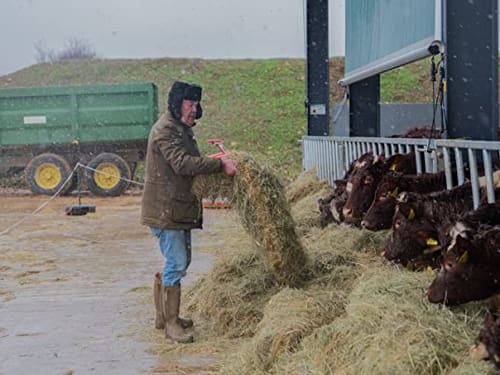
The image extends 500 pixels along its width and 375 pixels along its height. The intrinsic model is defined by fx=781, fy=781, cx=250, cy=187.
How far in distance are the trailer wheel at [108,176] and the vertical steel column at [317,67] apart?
4.97m

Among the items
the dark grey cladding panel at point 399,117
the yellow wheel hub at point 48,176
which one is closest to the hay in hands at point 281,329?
the yellow wheel hub at point 48,176

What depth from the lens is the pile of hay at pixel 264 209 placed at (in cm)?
633

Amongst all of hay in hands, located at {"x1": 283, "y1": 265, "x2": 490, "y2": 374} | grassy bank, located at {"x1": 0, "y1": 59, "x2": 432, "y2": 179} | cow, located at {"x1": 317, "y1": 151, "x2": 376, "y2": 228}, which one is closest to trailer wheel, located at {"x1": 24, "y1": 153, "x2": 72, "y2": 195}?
grassy bank, located at {"x1": 0, "y1": 59, "x2": 432, "y2": 179}

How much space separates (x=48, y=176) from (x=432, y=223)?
15.9 m

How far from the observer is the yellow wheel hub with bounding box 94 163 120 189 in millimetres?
20047

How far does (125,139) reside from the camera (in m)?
20.4

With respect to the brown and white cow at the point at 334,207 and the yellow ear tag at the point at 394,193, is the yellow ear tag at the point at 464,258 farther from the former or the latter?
the brown and white cow at the point at 334,207

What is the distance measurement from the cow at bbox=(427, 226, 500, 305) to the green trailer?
52.0 feet

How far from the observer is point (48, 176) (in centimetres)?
2069

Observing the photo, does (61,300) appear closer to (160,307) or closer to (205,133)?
(160,307)

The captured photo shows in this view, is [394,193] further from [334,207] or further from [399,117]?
[399,117]

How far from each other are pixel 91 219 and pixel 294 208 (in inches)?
205

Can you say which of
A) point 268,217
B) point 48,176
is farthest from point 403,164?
point 48,176

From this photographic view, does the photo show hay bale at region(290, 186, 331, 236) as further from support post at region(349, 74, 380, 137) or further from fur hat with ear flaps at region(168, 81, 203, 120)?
support post at region(349, 74, 380, 137)
